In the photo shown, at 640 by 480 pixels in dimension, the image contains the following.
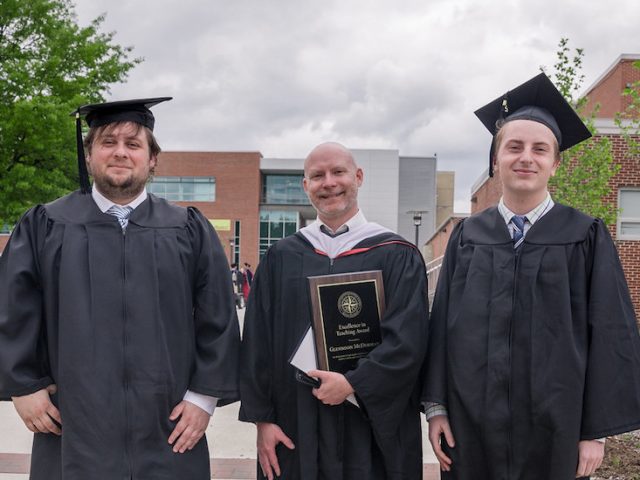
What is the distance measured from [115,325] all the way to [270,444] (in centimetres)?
92

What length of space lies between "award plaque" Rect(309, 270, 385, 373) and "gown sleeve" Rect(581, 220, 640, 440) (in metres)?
0.88

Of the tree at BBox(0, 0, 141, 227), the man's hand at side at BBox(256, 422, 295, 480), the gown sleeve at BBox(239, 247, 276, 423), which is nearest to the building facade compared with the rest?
the tree at BBox(0, 0, 141, 227)

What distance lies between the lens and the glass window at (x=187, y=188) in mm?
49656

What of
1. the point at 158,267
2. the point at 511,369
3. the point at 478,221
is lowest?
the point at 511,369

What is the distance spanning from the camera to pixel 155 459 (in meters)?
2.63

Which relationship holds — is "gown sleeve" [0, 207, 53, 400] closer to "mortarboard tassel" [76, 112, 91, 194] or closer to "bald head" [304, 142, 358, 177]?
"mortarboard tassel" [76, 112, 91, 194]

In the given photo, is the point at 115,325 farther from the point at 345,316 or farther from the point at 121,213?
the point at 345,316

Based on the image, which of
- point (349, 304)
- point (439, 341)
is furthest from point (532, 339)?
point (349, 304)

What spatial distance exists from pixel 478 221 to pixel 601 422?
0.96 m

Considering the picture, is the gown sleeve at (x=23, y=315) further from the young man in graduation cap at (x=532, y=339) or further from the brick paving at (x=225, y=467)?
the brick paving at (x=225, y=467)

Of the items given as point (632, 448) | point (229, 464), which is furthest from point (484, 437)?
point (632, 448)

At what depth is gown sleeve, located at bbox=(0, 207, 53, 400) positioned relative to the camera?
2.55 m

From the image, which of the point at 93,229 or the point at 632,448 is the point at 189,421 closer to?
the point at 93,229

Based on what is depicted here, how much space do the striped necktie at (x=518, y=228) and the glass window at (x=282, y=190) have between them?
1883 inches
